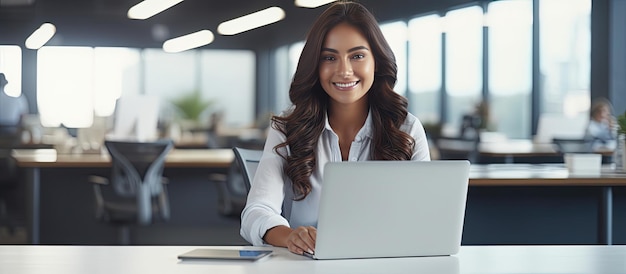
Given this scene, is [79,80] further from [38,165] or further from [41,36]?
[38,165]

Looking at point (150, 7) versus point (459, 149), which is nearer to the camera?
point (459, 149)

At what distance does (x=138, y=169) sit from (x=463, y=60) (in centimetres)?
744

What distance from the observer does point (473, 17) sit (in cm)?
1158

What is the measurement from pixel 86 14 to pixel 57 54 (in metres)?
1.06

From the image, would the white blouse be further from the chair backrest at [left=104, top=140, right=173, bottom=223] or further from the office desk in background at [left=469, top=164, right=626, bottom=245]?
the chair backrest at [left=104, top=140, right=173, bottom=223]

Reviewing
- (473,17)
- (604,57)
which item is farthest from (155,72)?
(604,57)

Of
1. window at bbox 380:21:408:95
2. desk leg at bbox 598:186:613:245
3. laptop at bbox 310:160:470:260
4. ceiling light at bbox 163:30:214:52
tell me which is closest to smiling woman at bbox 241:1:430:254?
laptop at bbox 310:160:470:260

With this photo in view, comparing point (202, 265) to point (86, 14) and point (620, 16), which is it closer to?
point (620, 16)

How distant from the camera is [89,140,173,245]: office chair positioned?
5.26 m

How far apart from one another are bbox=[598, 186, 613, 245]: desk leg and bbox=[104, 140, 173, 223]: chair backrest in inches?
104

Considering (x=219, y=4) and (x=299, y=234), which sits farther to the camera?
(x=219, y=4)

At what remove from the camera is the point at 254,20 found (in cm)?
1312

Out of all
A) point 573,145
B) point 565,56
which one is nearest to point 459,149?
point 573,145

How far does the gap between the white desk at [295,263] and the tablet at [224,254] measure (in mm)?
21
